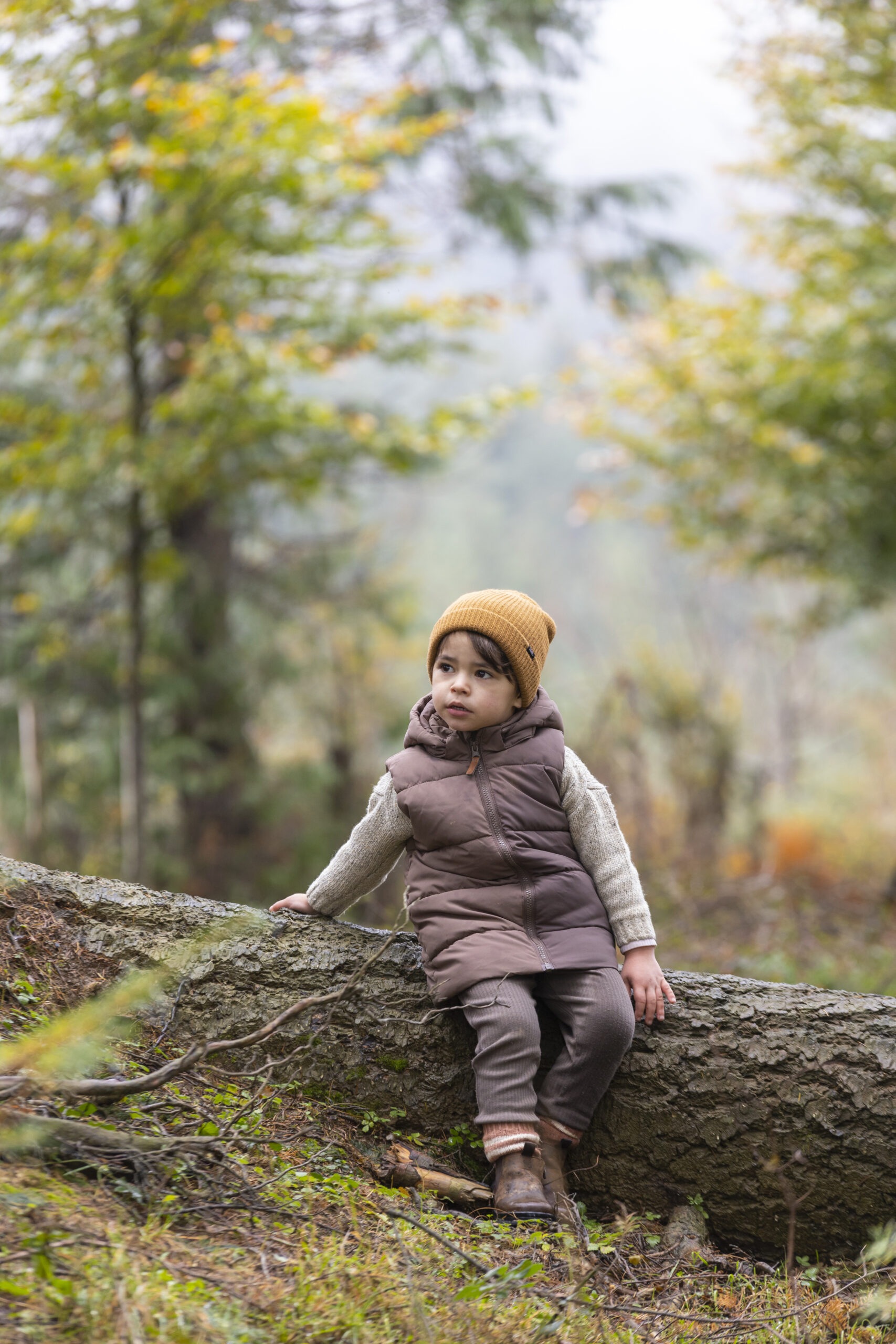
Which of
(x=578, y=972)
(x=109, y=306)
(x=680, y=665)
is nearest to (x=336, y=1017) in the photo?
(x=578, y=972)

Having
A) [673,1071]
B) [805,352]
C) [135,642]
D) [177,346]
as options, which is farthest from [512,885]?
[805,352]

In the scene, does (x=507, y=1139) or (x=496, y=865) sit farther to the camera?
(x=496, y=865)

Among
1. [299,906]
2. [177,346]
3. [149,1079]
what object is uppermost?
[177,346]

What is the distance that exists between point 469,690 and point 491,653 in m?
0.12

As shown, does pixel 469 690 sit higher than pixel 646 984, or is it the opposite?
pixel 469 690

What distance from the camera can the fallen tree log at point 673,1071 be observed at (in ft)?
8.43

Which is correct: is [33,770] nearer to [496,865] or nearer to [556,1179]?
[496,865]

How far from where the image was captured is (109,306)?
711cm

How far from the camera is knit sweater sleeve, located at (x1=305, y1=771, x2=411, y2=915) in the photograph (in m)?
2.84

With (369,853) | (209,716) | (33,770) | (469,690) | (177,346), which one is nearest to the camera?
(469,690)

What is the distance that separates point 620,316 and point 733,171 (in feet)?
5.59

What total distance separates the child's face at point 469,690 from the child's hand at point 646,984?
726 millimetres

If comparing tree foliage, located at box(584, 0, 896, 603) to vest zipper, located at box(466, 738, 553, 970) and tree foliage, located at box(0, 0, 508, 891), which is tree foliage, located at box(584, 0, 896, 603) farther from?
vest zipper, located at box(466, 738, 553, 970)

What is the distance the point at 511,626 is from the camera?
2.75m
